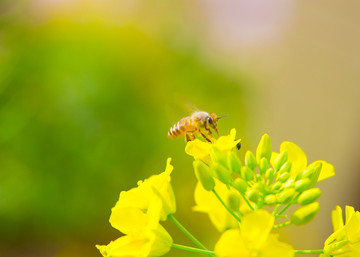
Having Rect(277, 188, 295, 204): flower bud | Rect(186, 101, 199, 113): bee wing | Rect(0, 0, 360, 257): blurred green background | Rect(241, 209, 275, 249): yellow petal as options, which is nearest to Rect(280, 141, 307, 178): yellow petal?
Rect(277, 188, 295, 204): flower bud

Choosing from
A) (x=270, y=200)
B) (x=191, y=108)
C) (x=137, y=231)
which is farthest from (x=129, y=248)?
(x=191, y=108)

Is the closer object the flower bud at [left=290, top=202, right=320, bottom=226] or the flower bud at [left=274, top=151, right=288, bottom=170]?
the flower bud at [left=290, top=202, right=320, bottom=226]

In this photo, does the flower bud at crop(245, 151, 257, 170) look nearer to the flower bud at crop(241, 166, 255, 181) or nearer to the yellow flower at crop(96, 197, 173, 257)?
the flower bud at crop(241, 166, 255, 181)

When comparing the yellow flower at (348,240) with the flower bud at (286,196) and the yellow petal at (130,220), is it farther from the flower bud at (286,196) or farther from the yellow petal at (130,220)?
the yellow petal at (130,220)

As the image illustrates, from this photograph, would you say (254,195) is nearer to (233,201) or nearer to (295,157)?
(233,201)

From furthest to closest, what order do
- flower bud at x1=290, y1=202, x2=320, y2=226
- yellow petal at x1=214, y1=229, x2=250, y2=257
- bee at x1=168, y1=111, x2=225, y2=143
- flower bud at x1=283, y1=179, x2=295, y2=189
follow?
bee at x1=168, y1=111, x2=225, y2=143 < flower bud at x1=283, y1=179, x2=295, y2=189 < flower bud at x1=290, y1=202, x2=320, y2=226 < yellow petal at x1=214, y1=229, x2=250, y2=257

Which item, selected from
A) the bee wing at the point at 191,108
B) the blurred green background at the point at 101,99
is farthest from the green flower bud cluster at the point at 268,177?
the blurred green background at the point at 101,99
